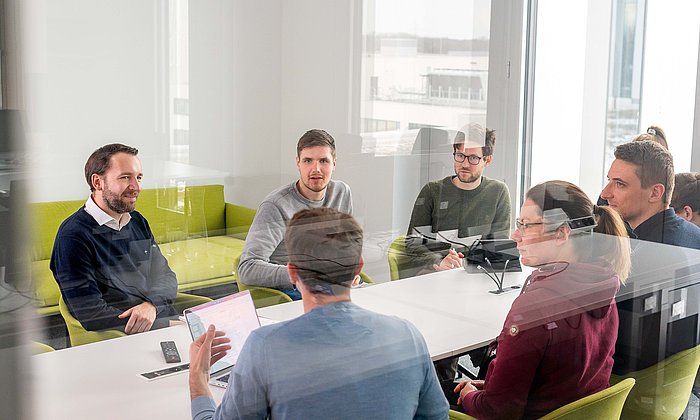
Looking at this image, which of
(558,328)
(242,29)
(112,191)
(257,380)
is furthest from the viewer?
(558,328)

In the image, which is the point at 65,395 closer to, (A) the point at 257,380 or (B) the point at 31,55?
(A) the point at 257,380

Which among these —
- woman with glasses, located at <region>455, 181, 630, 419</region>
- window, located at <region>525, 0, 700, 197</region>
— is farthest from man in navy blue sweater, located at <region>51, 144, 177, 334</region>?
window, located at <region>525, 0, 700, 197</region>

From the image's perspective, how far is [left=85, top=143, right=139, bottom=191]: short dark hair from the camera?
1.22 m

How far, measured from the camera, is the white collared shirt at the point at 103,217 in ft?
4.05

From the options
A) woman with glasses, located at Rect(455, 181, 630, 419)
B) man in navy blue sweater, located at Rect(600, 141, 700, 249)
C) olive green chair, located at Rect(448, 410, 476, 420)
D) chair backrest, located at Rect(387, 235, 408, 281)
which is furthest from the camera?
man in navy blue sweater, located at Rect(600, 141, 700, 249)

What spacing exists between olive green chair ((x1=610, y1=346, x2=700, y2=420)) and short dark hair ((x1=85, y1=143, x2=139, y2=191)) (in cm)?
205

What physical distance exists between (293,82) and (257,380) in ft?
1.94

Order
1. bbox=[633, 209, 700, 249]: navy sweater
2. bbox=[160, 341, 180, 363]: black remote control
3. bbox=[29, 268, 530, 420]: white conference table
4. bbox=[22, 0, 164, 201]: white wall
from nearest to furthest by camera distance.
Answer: bbox=[22, 0, 164, 201]: white wall
bbox=[29, 268, 530, 420]: white conference table
bbox=[160, 341, 180, 363]: black remote control
bbox=[633, 209, 700, 249]: navy sweater

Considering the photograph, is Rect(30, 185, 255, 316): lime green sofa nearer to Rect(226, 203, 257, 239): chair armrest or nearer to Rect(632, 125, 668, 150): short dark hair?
Rect(226, 203, 257, 239): chair armrest

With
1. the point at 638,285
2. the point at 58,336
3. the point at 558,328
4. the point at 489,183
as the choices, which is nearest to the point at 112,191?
the point at 58,336

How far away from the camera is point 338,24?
1643 mm

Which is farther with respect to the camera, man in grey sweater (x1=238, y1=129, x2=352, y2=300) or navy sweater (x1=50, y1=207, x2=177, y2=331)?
man in grey sweater (x1=238, y1=129, x2=352, y2=300)

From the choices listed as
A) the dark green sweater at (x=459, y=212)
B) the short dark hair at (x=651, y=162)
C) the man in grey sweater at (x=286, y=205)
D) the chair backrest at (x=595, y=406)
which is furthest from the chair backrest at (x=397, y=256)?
the short dark hair at (x=651, y=162)

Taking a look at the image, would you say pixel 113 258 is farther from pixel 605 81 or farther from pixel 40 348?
pixel 605 81
